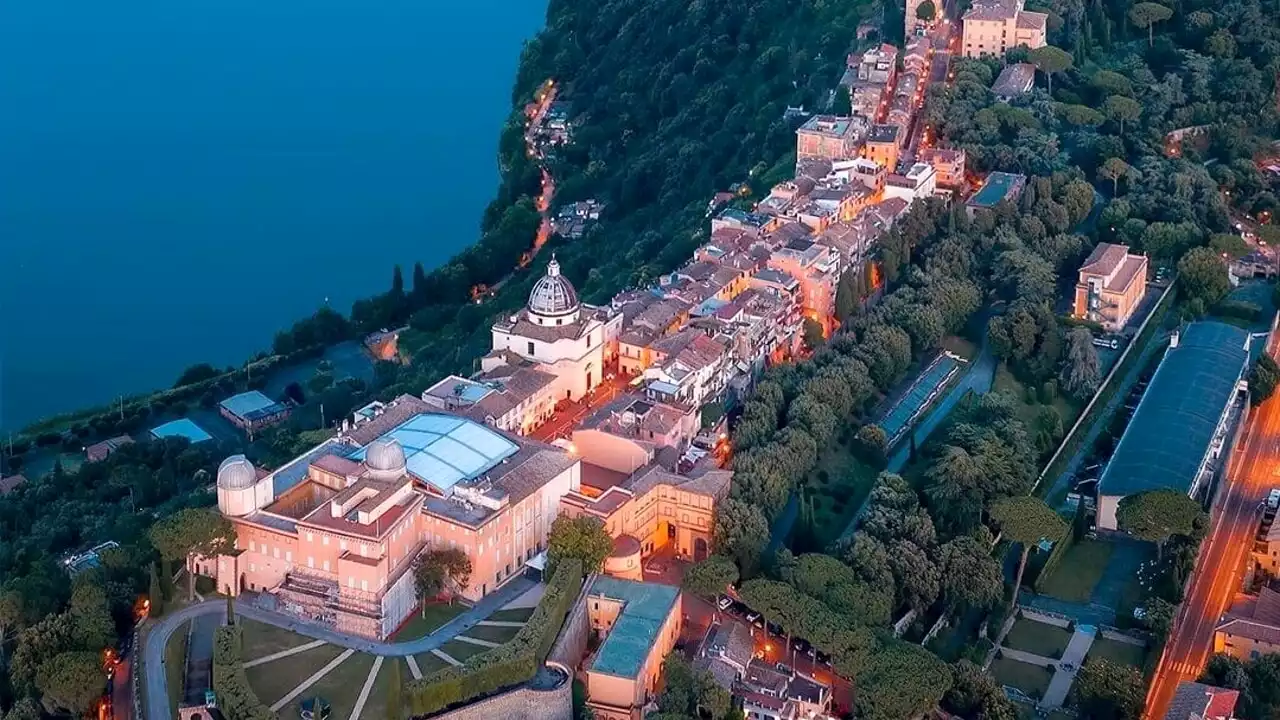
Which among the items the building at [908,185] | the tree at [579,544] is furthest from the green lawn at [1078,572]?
the building at [908,185]

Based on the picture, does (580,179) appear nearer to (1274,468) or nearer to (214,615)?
(1274,468)

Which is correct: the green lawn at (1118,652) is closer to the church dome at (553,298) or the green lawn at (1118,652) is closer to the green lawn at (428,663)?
the green lawn at (428,663)

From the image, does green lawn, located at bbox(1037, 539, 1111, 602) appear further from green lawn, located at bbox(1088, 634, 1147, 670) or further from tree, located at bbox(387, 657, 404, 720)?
tree, located at bbox(387, 657, 404, 720)

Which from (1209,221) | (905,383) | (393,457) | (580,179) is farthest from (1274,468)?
(580,179)

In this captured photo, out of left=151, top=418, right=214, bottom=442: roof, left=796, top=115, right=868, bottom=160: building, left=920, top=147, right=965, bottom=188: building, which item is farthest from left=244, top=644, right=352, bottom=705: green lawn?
left=920, top=147, right=965, bottom=188: building

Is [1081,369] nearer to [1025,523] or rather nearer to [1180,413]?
[1180,413]

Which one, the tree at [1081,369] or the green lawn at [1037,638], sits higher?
the tree at [1081,369]

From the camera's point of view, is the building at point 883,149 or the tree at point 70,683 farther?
the building at point 883,149
